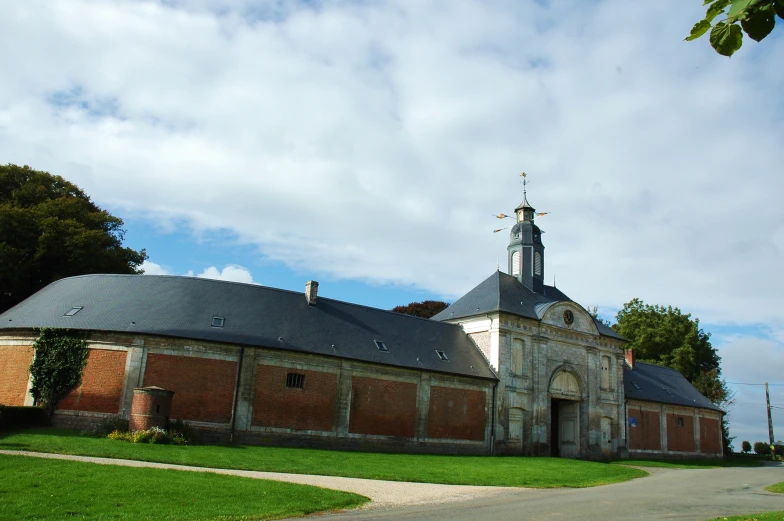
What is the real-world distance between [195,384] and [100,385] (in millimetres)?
3726

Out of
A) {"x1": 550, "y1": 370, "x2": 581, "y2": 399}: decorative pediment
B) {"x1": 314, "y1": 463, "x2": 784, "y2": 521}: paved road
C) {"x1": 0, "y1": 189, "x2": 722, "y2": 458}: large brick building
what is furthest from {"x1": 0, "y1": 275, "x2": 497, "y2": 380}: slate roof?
{"x1": 314, "y1": 463, "x2": 784, "y2": 521}: paved road

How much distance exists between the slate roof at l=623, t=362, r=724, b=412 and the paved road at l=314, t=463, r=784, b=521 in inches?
906

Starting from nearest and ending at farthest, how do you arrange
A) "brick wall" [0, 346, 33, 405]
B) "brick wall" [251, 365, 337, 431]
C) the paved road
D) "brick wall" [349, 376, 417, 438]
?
the paved road < "brick wall" [0, 346, 33, 405] < "brick wall" [251, 365, 337, 431] < "brick wall" [349, 376, 417, 438]

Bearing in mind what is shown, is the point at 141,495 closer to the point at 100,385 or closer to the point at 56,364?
the point at 100,385

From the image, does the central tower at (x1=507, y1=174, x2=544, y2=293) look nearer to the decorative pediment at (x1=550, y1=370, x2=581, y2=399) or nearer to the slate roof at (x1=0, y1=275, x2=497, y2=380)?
the decorative pediment at (x1=550, y1=370, x2=581, y2=399)

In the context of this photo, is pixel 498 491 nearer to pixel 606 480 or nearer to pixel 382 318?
pixel 606 480

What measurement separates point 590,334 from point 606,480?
17300 mm

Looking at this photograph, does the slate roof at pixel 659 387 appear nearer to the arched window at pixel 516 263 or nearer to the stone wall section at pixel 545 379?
the stone wall section at pixel 545 379

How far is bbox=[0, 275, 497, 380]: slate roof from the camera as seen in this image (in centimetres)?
2722

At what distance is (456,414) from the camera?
33.1m

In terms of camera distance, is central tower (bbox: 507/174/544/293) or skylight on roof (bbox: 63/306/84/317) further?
central tower (bbox: 507/174/544/293)

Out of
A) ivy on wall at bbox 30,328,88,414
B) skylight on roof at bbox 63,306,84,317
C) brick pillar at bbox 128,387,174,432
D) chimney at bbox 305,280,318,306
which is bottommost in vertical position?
brick pillar at bbox 128,387,174,432

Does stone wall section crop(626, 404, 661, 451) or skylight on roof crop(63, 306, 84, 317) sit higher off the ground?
skylight on roof crop(63, 306, 84, 317)

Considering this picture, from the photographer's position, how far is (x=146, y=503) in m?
12.0
